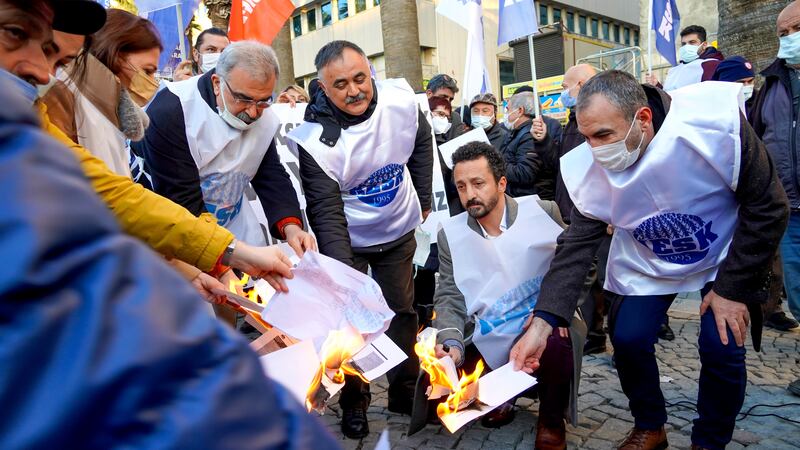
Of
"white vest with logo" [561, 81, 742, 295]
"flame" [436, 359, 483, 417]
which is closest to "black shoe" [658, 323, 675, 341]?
"white vest with logo" [561, 81, 742, 295]

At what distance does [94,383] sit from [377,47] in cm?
2985

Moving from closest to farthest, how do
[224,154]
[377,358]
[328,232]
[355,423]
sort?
[377,358] → [224,154] → [328,232] → [355,423]

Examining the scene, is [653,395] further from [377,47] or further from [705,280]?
[377,47]

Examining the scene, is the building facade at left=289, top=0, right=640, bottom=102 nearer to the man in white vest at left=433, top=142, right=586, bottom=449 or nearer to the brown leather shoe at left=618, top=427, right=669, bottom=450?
the man in white vest at left=433, top=142, right=586, bottom=449

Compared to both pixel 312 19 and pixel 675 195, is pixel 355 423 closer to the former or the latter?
pixel 675 195

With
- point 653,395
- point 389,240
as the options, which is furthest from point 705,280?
point 389,240

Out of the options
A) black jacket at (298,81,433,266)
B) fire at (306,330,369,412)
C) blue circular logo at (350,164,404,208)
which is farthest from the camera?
blue circular logo at (350,164,404,208)

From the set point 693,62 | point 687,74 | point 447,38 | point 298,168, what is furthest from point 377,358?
point 447,38

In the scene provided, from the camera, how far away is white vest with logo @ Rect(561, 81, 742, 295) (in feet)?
9.04

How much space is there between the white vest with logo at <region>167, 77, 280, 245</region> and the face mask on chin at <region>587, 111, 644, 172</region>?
1.77m

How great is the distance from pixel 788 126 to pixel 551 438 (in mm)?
2781

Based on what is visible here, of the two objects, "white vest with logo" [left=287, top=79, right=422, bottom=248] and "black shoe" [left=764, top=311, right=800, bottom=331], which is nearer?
"white vest with logo" [left=287, top=79, right=422, bottom=248]

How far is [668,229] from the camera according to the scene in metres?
3.01

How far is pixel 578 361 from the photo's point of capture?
332 cm
